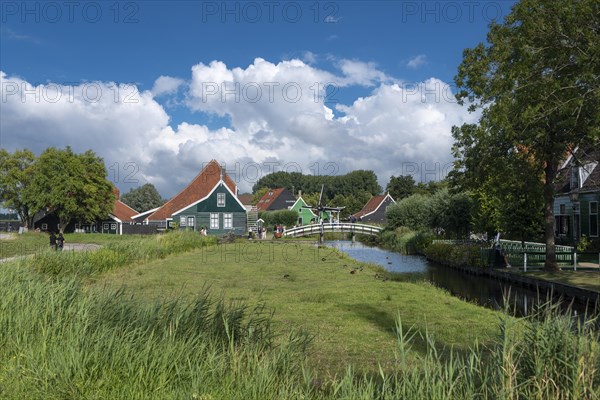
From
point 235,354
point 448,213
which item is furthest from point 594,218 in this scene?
point 235,354

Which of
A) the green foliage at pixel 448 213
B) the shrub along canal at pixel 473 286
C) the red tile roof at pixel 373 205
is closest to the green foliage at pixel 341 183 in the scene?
the red tile roof at pixel 373 205

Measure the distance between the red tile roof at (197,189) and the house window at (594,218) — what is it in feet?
109

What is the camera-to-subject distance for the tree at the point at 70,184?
49031 mm

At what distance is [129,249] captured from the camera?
73.4ft

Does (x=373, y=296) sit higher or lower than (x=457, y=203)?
lower

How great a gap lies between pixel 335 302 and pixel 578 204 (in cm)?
2202

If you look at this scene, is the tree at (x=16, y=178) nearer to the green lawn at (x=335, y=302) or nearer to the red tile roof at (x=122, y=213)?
the red tile roof at (x=122, y=213)

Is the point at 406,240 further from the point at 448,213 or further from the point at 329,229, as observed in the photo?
the point at 329,229

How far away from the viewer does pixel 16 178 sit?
189 ft

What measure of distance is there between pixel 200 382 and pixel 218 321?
6.84 ft

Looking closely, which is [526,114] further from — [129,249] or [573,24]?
[129,249]

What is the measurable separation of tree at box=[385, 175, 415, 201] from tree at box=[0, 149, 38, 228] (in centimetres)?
5844

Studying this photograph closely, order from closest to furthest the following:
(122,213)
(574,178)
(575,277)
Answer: (575,277) < (574,178) < (122,213)

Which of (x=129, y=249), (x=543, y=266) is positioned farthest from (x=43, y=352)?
(x=543, y=266)
